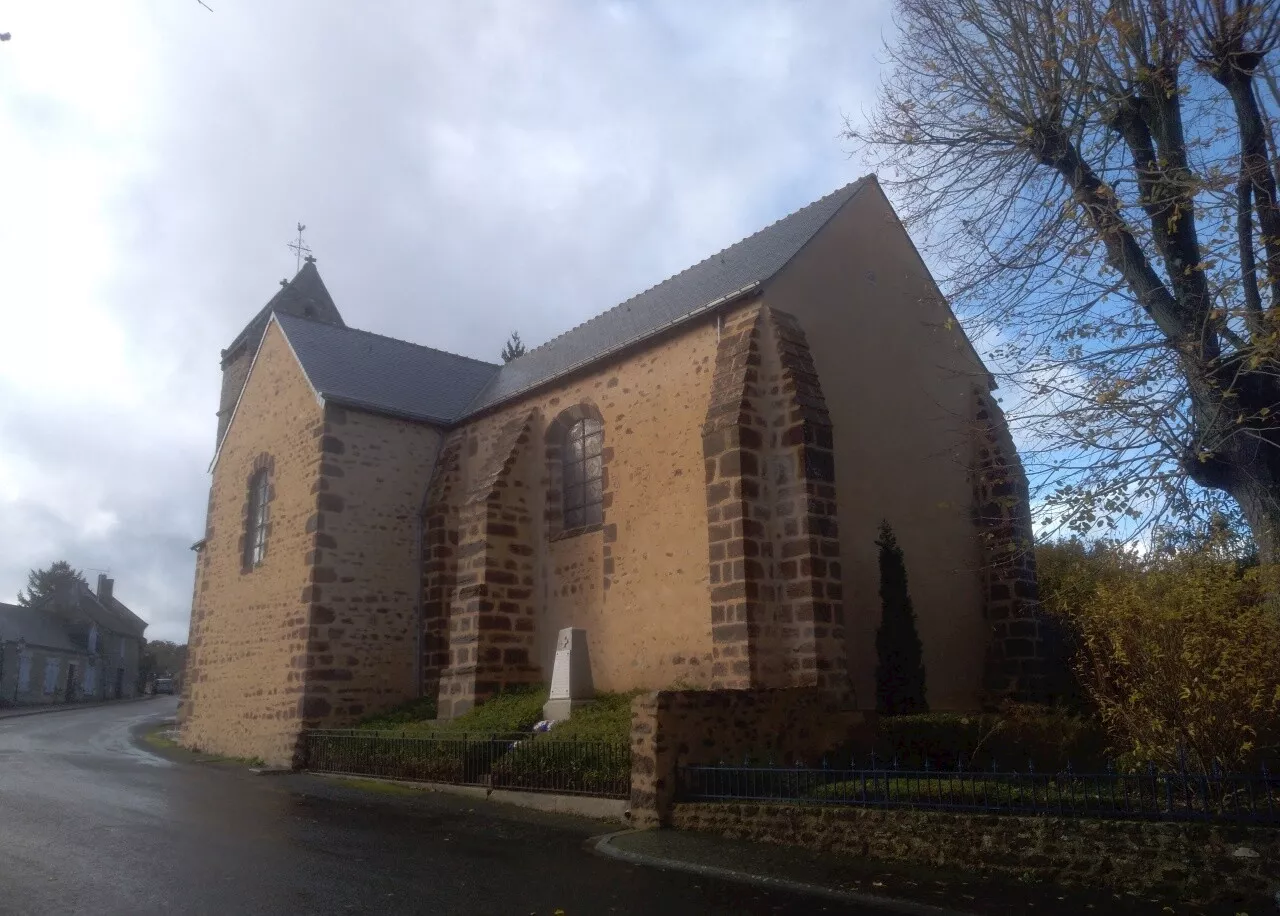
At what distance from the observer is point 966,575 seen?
14.4 meters

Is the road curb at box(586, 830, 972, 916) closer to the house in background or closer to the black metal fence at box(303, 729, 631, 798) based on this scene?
the black metal fence at box(303, 729, 631, 798)

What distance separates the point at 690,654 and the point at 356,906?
21.6ft

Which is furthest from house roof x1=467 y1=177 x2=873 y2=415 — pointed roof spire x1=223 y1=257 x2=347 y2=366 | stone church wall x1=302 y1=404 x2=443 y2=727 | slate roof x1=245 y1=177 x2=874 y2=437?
pointed roof spire x1=223 y1=257 x2=347 y2=366

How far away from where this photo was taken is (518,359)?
20.9 meters

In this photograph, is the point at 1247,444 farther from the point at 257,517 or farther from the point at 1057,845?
the point at 257,517

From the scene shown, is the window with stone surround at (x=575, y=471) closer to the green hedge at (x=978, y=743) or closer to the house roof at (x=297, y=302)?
the green hedge at (x=978, y=743)

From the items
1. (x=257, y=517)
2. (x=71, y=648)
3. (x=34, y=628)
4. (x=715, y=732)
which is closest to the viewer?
(x=715, y=732)

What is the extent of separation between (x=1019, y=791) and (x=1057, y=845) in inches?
24.3

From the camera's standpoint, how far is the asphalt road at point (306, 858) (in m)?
6.14

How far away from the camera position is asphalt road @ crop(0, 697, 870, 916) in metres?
6.14

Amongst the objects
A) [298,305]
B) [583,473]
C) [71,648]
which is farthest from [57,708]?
[583,473]

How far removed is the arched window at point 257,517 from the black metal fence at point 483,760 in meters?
5.25

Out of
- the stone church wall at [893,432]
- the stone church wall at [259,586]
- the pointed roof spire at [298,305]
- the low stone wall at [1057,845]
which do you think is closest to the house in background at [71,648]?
the pointed roof spire at [298,305]

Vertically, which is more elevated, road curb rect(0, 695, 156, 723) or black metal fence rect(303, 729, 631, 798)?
road curb rect(0, 695, 156, 723)
